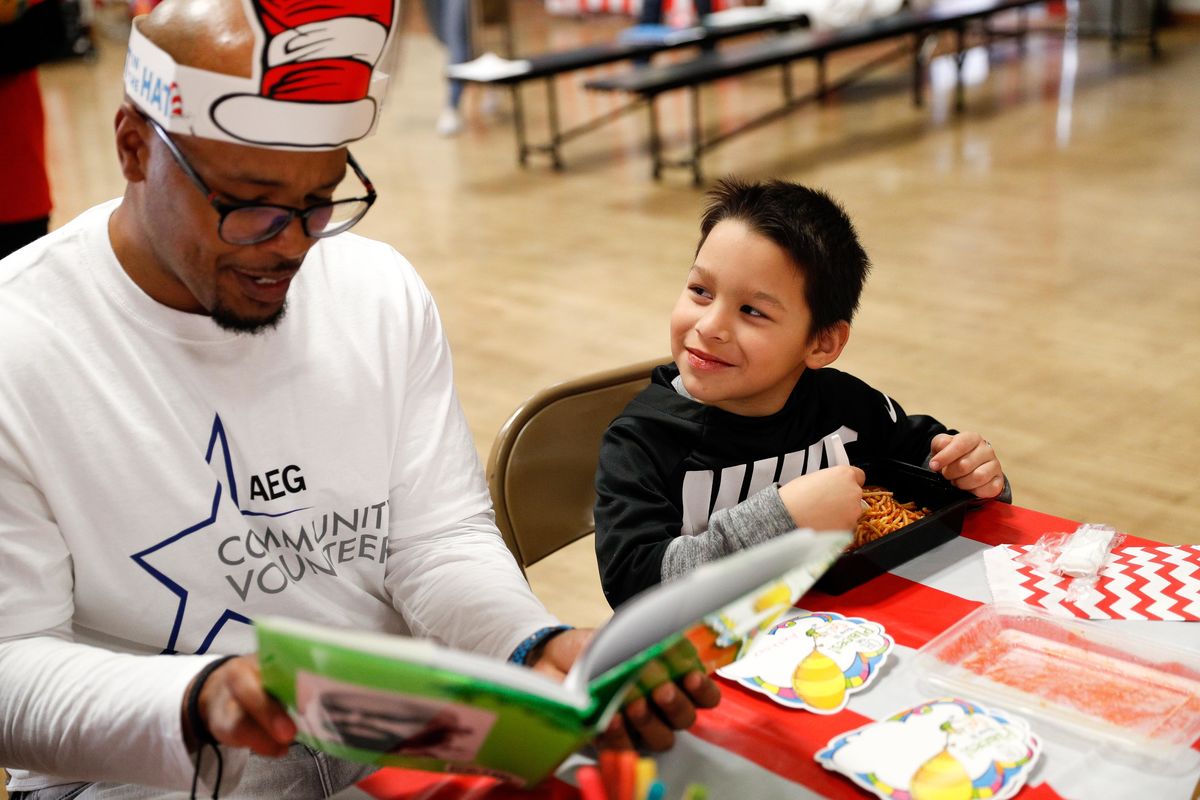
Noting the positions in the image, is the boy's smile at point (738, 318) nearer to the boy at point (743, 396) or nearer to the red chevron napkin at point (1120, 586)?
the boy at point (743, 396)

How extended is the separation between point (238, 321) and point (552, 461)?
57 centimetres

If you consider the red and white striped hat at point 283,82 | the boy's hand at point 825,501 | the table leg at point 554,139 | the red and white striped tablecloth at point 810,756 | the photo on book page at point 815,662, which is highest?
the red and white striped hat at point 283,82

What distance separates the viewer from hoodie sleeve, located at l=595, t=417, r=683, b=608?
1.44 m

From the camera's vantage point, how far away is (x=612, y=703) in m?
0.86

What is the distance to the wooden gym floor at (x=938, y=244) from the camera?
133 inches

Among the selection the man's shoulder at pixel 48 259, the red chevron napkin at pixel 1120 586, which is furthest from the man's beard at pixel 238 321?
the red chevron napkin at pixel 1120 586

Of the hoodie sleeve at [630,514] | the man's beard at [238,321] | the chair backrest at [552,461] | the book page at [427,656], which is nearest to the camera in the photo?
the book page at [427,656]

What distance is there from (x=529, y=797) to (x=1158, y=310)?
11.9ft

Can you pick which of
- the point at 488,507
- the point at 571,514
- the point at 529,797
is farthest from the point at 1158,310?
the point at 529,797

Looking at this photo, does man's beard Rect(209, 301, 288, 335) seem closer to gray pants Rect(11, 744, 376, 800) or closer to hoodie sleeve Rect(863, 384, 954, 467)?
gray pants Rect(11, 744, 376, 800)

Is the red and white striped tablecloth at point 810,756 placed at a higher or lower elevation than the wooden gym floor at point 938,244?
higher

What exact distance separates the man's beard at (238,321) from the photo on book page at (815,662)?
1.92 ft

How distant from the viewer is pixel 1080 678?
1147 millimetres

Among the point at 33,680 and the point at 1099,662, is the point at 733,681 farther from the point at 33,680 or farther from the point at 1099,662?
the point at 33,680
